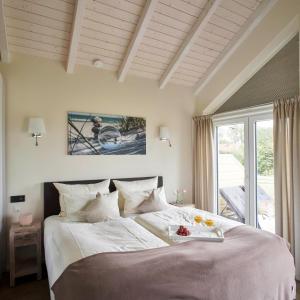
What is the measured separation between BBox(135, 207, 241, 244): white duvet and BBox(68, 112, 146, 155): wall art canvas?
1161 mm

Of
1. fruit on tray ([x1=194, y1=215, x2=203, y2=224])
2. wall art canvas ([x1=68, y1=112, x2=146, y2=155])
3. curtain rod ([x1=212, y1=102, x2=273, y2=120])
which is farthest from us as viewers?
wall art canvas ([x1=68, y1=112, x2=146, y2=155])

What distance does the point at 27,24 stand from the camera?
2615mm

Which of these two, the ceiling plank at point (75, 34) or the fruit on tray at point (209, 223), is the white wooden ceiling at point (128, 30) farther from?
the fruit on tray at point (209, 223)

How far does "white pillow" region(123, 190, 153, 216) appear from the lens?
313 centimetres

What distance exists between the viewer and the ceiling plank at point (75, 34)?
7.79 ft

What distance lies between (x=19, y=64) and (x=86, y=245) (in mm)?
2502

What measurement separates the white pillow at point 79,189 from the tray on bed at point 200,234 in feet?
4.05

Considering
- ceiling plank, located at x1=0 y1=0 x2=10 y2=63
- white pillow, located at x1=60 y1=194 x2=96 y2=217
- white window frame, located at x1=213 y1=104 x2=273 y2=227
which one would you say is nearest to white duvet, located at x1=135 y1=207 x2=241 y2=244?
white pillow, located at x1=60 y1=194 x2=96 y2=217

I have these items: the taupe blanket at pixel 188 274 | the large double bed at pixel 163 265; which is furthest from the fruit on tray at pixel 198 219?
the taupe blanket at pixel 188 274

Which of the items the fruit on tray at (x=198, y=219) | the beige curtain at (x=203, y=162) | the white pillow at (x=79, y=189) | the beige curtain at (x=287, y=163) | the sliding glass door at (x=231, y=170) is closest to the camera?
the fruit on tray at (x=198, y=219)

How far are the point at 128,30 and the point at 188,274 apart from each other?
9.24ft

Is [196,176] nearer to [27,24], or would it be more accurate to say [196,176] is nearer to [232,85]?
[232,85]

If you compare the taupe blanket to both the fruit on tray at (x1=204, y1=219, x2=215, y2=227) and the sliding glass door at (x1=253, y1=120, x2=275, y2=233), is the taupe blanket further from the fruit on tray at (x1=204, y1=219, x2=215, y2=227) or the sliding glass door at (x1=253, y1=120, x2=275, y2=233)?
the sliding glass door at (x1=253, y1=120, x2=275, y2=233)

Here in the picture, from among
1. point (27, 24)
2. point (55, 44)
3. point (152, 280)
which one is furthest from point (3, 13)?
point (152, 280)
